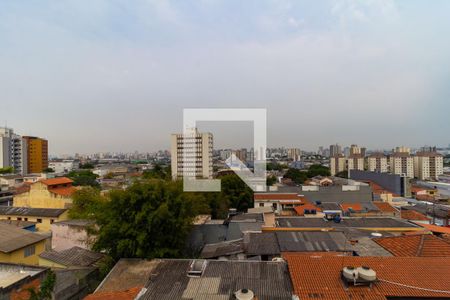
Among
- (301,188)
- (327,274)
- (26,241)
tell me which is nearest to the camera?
(327,274)

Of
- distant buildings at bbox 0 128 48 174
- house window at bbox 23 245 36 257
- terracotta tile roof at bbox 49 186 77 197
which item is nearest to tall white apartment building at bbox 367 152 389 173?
terracotta tile roof at bbox 49 186 77 197

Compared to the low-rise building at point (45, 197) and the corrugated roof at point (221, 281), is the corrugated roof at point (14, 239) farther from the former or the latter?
the low-rise building at point (45, 197)

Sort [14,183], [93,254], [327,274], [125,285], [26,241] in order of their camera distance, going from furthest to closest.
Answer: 1. [14,183]
2. [26,241]
3. [93,254]
4. [125,285]
5. [327,274]

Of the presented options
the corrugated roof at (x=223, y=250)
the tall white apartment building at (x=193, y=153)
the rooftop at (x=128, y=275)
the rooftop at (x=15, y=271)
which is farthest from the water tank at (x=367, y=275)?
the tall white apartment building at (x=193, y=153)

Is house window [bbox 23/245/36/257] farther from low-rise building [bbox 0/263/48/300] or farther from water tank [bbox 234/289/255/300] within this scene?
water tank [bbox 234/289/255/300]

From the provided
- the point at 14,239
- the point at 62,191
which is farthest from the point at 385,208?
the point at 62,191

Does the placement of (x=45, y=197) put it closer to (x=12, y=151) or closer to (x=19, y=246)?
(x=19, y=246)

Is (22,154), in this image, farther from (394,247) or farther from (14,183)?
(394,247)

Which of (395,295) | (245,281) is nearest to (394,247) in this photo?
(395,295)
